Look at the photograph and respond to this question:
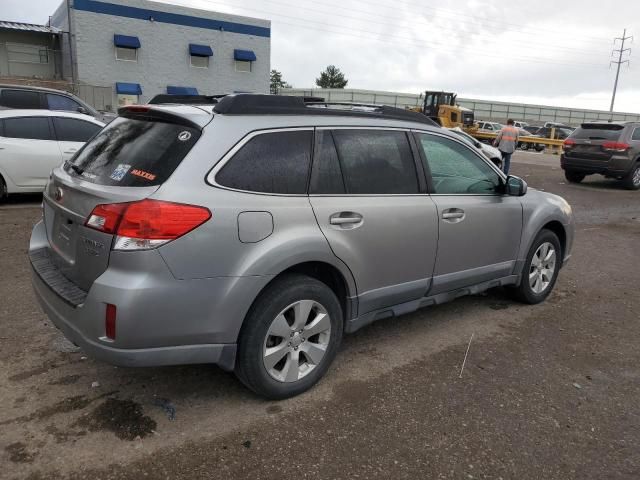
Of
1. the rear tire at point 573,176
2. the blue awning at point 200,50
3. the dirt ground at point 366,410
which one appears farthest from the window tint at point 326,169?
the blue awning at point 200,50

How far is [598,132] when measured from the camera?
14133 millimetres

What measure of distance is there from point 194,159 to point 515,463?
2.28m

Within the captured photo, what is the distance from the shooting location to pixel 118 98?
28578 millimetres

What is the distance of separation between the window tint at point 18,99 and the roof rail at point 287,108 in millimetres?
9516

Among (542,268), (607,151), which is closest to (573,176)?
(607,151)

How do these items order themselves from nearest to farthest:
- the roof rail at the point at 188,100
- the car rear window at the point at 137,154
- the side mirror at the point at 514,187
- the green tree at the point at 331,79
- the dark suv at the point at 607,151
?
the car rear window at the point at 137,154, the roof rail at the point at 188,100, the side mirror at the point at 514,187, the dark suv at the point at 607,151, the green tree at the point at 331,79

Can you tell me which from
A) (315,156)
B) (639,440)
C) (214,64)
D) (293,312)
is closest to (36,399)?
(293,312)

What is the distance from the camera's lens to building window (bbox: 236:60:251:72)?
3275 centimetres

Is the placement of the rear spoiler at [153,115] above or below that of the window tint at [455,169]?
above

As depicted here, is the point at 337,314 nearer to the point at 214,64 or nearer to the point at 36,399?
the point at 36,399

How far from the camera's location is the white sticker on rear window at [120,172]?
9.52ft

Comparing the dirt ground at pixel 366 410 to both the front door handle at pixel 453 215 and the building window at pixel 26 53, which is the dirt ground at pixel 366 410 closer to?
the front door handle at pixel 453 215

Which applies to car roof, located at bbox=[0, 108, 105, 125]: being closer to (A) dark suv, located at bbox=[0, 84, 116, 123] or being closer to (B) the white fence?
(A) dark suv, located at bbox=[0, 84, 116, 123]

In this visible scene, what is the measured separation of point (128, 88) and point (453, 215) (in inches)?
1100
